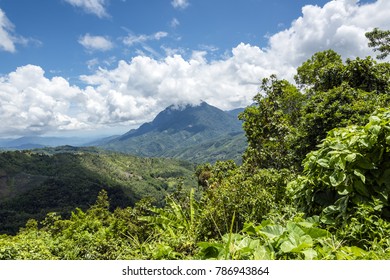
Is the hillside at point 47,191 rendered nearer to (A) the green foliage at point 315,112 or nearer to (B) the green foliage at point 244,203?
(A) the green foliage at point 315,112

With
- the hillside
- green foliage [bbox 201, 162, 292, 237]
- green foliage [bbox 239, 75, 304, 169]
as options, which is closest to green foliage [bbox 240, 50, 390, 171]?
green foliage [bbox 239, 75, 304, 169]

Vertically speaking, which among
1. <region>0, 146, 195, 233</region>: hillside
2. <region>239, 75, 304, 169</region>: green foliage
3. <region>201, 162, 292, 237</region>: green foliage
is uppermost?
<region>239, 75, 304, 169</region>: green foliage

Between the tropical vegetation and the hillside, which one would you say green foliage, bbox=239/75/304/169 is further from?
the hillside

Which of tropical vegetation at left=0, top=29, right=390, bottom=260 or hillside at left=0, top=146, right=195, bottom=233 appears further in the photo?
hillside at left=0, top=146, right=195, bottom=233

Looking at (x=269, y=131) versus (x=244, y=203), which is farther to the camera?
(x=269, y=131)

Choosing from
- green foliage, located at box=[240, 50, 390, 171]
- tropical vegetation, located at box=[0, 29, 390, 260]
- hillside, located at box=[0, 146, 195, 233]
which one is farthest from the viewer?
hillside, located at box=[0, 146, 195, 233]

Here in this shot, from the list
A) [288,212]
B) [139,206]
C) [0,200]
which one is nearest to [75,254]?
[288,212]

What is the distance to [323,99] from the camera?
421 inches

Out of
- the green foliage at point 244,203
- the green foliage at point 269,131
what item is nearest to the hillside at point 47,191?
the green foliage at point 269,131

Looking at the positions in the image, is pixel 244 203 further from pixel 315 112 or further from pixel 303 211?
pixel 315 112

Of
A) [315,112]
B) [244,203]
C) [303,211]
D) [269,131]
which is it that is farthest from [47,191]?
[303,211]

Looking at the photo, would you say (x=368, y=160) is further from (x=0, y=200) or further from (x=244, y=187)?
(x=0, y=200)

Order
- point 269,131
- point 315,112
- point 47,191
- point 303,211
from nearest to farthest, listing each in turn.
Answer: point 303,211 < point 315,112 < point 269,131 < point 47,191
